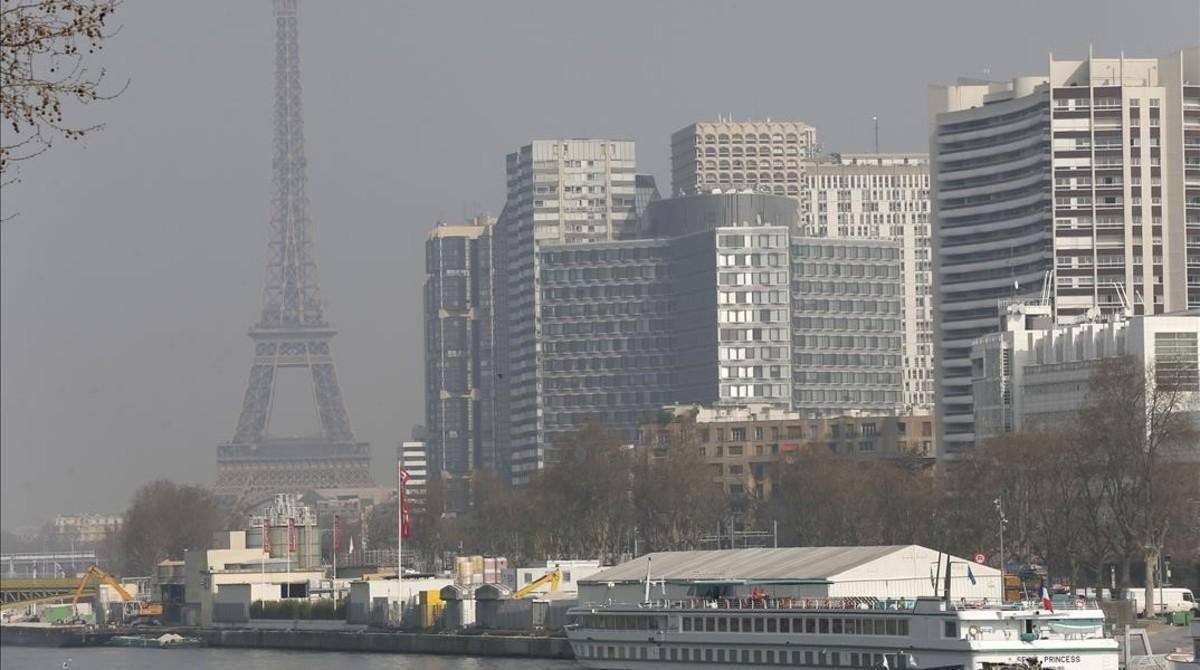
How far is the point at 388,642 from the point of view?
157 metres

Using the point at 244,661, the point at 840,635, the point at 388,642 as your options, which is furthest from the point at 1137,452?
the point at 244,661

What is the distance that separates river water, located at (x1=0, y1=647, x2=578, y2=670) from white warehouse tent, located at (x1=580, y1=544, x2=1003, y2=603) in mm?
10468

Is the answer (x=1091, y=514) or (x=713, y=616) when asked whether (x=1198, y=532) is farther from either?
(x=713, y=616)

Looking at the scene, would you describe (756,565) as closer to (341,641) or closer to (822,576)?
(822,576)

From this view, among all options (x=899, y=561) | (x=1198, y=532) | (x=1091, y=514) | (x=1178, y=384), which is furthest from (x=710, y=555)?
(x=1178, y=384)

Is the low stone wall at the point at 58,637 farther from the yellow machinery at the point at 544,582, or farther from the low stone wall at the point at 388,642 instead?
the yellow machinery at the point at 544,582

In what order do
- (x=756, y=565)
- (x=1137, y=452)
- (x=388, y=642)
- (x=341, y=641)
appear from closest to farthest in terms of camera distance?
(x=756, y=565) → (x=1137, y=452) → (x=388, y=642) → (x=341, y=641)

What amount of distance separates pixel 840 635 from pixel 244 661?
200 feet

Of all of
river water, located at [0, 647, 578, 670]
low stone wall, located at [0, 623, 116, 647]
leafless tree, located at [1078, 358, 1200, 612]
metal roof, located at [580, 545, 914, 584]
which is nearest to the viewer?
metal roof, located at [580, 545, 914, 584]

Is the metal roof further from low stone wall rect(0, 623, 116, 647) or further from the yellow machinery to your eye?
low stone wall rect(0, 623, 116, 647)

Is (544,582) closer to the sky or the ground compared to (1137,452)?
closer to the ground

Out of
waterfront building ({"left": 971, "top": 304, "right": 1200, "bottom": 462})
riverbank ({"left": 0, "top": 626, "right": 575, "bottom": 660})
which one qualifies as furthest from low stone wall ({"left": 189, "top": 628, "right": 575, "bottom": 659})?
waterfront building ({"left": 971, "top": 304, "right": 1200, "bottom": 462})

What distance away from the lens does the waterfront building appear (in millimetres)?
181625

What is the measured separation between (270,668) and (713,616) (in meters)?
42.4
